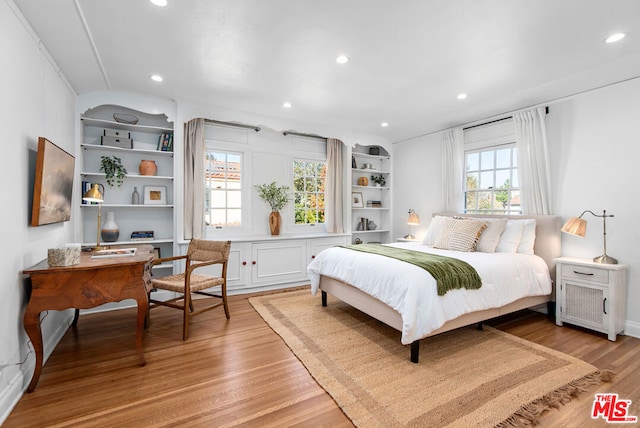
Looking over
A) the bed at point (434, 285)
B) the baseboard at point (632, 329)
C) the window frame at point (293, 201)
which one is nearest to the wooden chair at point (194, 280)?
the bed at point (434, 285)

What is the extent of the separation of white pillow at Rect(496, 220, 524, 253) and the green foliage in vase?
294 centimetres

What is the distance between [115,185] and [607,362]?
522cm

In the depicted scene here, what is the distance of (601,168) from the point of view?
311cm

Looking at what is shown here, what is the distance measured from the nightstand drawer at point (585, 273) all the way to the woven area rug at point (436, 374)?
919 millimetres

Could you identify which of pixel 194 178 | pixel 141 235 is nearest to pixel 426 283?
pixel 194 178

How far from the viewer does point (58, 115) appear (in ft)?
9.06

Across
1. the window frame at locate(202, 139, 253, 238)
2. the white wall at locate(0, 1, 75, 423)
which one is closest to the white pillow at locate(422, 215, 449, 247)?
the window frame at locate(202, 139, 253, 238)

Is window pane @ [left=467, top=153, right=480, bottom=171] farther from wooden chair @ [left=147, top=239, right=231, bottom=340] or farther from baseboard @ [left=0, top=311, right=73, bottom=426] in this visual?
baseboard @ [left=0, top=311, right=73, bottom=426]

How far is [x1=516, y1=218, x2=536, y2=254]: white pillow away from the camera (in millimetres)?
3359

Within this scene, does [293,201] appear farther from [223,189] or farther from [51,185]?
[51,185]

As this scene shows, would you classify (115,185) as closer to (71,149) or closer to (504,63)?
(71,149)

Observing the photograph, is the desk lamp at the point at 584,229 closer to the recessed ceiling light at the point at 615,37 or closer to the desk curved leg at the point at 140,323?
the recessed ceiling light at the point at 615,37

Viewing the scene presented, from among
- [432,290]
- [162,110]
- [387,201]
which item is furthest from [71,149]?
[387,201]

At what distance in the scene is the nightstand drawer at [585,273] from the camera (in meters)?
2.79
